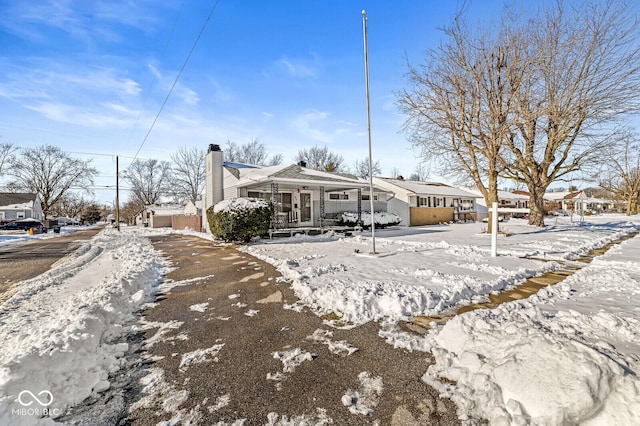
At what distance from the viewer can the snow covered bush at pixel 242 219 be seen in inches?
459

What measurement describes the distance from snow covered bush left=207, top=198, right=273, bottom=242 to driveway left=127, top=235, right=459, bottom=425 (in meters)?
7.42

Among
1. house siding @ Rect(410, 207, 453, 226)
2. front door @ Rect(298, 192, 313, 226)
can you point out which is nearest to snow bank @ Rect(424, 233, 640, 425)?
front door @ Rect(298, 192, 313, 226)

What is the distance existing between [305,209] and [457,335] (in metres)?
14.1

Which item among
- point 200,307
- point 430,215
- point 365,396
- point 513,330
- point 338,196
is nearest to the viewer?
point 365,396

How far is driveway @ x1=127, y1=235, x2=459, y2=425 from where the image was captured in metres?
2.03

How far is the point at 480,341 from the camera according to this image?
2.72m

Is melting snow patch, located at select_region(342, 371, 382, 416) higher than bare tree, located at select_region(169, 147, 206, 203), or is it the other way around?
bare tree, located at select_region(169, 147, 206, 203)

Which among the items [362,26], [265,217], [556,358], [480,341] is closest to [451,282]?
[480,341]

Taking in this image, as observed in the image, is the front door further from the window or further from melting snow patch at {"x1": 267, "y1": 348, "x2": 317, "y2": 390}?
Result: melting snow patch at {"x1": 267, "y1": 348, "x2": 317, "y2": 390}

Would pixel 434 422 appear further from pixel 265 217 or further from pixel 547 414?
pixel 265 217

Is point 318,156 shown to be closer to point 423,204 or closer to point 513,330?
point 423,204

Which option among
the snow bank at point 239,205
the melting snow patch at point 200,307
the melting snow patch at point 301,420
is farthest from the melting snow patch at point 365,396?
the snow bank at point 239,205

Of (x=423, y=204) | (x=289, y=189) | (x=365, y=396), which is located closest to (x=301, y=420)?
(x=365, y=396)

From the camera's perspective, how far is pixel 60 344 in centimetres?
265
